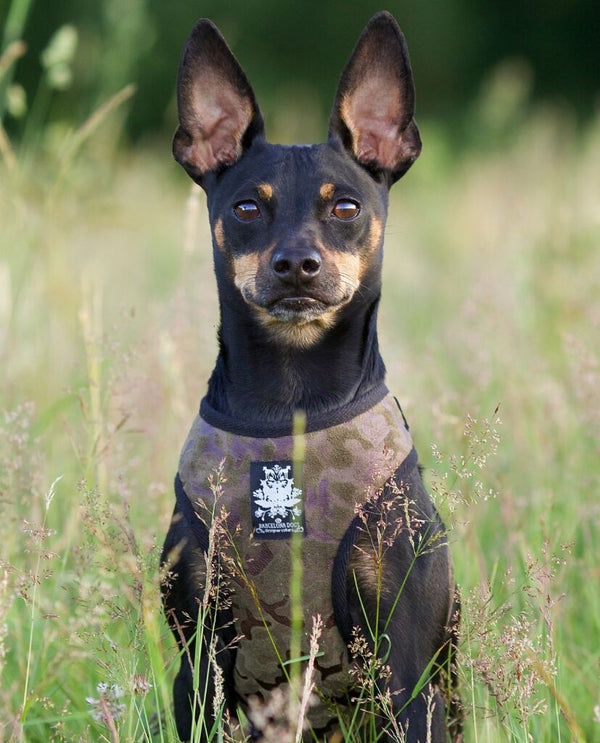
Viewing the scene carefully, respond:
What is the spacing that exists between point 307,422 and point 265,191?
0.64 meters

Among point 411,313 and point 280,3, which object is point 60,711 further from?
point 280,3

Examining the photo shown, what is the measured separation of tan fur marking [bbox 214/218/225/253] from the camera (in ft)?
9.30

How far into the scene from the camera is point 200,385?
162 inches

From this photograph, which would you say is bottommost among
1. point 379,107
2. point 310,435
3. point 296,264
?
point 310,435

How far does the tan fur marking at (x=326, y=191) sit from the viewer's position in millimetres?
2770

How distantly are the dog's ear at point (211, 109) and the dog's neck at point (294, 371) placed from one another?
1.72ft

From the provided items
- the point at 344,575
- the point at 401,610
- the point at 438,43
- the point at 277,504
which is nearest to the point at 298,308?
the point at 277,504

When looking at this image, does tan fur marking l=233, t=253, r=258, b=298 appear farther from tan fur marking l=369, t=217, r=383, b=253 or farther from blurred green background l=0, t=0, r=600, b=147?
blurred green background l=0, t=0, r=600, b=147

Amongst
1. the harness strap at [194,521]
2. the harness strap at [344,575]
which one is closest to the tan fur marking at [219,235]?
the harness strap at [194,521]

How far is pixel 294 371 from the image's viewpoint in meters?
2.73

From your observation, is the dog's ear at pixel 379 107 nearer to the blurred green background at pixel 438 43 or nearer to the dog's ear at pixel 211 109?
the dog's ear at pixel 211 109

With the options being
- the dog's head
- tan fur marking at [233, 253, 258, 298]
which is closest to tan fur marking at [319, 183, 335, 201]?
the dog's head

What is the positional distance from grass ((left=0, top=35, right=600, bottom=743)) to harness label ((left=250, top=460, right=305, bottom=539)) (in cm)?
30

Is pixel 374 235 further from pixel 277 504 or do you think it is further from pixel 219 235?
pixel 277 504
